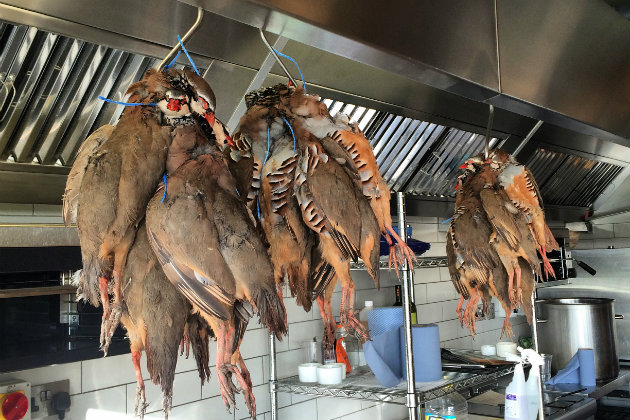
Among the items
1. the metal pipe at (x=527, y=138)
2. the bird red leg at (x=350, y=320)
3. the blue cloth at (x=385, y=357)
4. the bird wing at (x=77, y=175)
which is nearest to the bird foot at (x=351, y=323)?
the bird red leg at (x=350, y=320)

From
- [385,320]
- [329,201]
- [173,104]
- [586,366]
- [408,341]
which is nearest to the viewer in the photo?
[173,104]

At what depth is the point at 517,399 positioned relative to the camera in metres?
2.59

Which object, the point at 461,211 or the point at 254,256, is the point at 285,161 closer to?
the point at 254,256

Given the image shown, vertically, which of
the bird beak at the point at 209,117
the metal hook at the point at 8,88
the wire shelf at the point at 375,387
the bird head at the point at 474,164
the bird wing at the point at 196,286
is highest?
the metal hook at the point at 8,88

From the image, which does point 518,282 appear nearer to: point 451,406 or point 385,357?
point 385,357

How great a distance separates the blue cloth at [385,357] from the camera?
2.36m

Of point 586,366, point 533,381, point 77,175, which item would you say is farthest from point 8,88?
point 586,366

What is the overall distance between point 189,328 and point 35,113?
3.10ft

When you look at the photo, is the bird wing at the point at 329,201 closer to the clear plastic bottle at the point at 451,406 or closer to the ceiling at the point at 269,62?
the ceiling at the point at 269,62

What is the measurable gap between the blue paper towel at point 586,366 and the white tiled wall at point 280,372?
0.64m

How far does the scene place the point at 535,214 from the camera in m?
1.64

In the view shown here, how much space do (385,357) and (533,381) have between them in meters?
0.84

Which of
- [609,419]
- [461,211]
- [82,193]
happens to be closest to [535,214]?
[461,211]

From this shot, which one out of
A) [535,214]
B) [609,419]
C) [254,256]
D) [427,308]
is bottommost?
[609,419]
